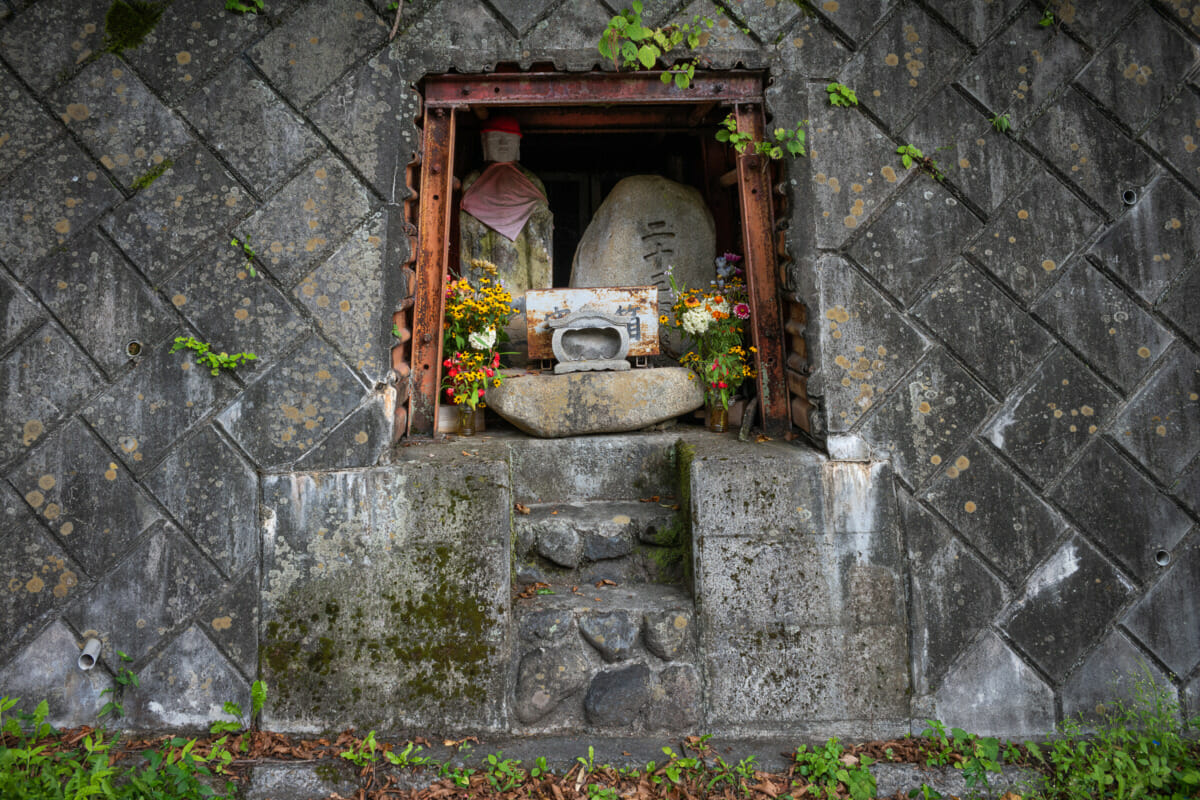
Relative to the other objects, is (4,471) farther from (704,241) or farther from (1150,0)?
(1150,0)

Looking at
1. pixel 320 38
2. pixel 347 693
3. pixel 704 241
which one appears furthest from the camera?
pixel 704 241

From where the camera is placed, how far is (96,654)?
3.27m

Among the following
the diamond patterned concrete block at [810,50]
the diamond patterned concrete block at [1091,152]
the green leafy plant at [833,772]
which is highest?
the diamond patterned concrete block at [810,50]

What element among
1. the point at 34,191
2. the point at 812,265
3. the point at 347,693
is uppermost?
the point at 34,191

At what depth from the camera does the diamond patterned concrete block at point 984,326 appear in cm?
349

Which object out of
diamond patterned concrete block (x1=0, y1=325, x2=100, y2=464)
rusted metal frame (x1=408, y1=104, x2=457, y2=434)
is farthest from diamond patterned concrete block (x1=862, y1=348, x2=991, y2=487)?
diamond patterned concrete block (x1=0, y1=325, x2=100, y2=464)

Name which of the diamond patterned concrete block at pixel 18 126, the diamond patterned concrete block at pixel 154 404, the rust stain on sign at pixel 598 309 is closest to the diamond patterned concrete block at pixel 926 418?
the rust stain on sign at pixel 598 309

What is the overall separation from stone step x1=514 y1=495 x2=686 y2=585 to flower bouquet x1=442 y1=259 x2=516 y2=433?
731 millimetres

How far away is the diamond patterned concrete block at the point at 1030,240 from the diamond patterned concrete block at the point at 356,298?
111 inches

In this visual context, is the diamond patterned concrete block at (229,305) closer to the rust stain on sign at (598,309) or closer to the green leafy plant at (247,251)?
the green leafy plant at (247,251)

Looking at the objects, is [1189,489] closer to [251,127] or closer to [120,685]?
[251,127]

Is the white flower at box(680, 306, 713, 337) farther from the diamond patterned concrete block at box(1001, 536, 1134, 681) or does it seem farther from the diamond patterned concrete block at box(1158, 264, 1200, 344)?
the diamond patterned concrete block at box(1158, 264, 1200, 344)

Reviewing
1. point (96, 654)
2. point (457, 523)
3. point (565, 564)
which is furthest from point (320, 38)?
point (96, 654)

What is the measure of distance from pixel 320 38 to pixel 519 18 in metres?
0.94
